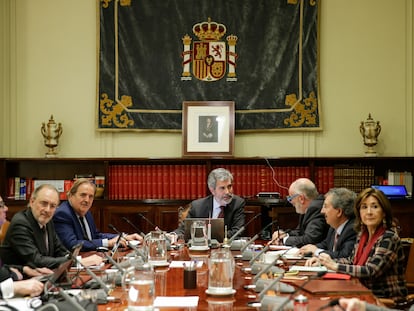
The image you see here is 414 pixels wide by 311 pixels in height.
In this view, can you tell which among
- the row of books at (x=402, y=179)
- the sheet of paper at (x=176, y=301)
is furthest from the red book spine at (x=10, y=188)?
the sheet of paper at (x=176, y=301)

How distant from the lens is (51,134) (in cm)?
730

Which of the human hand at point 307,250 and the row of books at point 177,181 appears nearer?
the human hand at point 307,250

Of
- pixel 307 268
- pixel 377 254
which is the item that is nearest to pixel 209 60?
pixel 307 268

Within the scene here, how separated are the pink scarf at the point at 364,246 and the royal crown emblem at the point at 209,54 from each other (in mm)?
3690

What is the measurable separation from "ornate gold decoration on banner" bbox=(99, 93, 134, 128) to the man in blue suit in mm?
2234

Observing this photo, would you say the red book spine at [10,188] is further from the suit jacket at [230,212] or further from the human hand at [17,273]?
the human hand at [17,273]

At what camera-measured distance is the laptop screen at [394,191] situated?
6.84 metres

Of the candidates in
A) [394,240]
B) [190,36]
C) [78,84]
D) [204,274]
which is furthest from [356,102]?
[204,274]

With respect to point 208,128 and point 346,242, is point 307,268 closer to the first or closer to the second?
point 346,242

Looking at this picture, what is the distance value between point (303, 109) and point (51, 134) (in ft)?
9.47

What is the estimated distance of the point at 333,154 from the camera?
24.3 feet

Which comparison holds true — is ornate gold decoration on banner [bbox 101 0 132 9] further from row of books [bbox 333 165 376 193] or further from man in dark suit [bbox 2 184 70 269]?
man in dark suit [bbox 2 184 70 269]

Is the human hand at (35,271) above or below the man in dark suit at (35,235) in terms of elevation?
below

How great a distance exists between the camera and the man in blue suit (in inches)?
200
